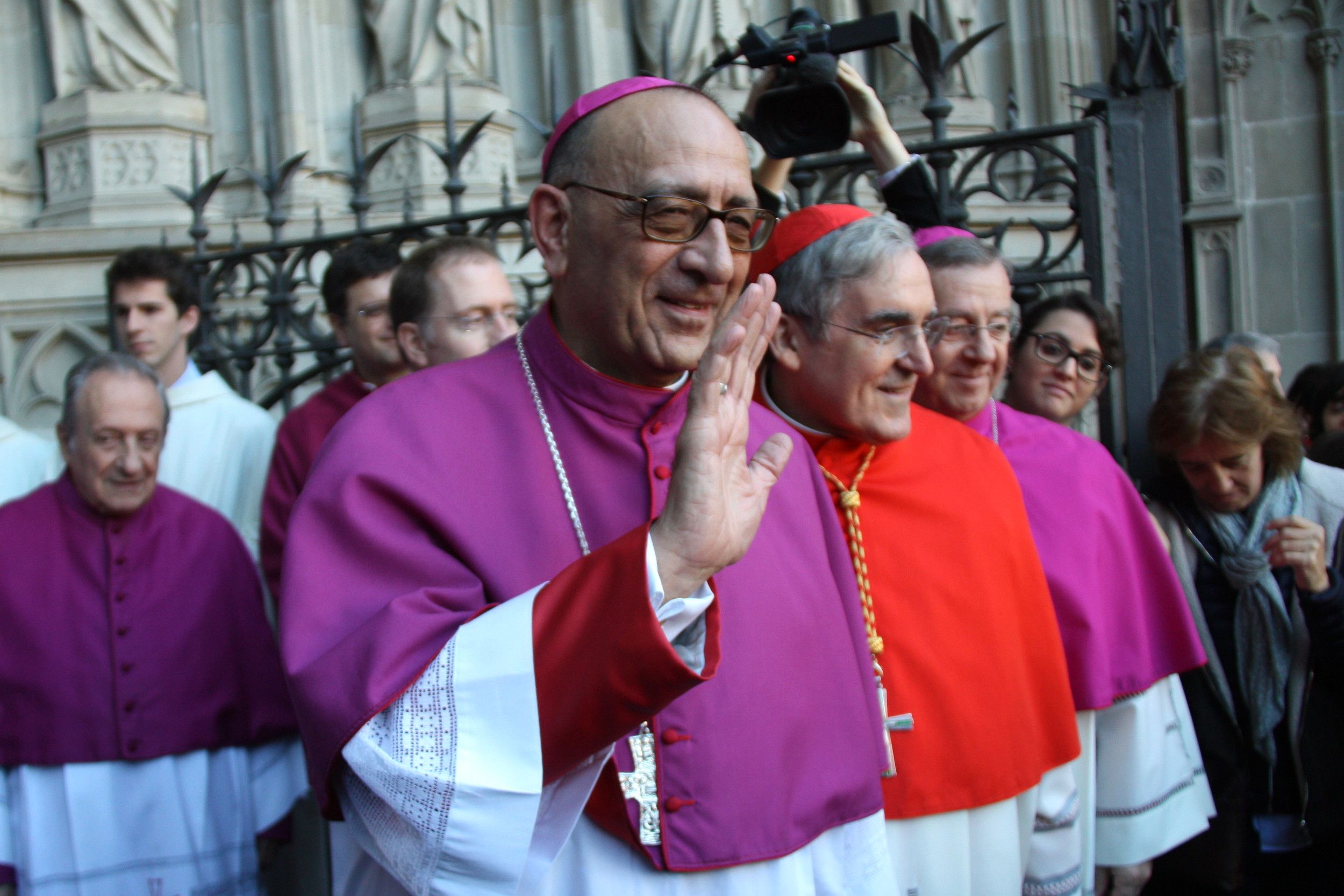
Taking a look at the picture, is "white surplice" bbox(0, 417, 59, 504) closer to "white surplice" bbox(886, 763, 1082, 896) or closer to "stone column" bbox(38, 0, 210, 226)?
"stone column" bbox(38, 0, 210, 226)

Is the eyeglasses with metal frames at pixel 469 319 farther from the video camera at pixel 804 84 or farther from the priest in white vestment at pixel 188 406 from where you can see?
the priest in white vestment at pixel 188 406

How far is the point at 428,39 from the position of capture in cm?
719

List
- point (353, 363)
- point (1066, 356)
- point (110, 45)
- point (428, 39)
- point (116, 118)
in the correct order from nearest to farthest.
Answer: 1. point (1066, 356)
2. point (353, 363)
3. point (116, 118)
4. point (110, 45)
5. point (428, 39)

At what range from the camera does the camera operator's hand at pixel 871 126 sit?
3.17 meters

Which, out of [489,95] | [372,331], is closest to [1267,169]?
[489,95]

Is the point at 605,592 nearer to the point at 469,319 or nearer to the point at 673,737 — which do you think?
the point at 673,737

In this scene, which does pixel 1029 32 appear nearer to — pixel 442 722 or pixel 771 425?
pixel 771 425

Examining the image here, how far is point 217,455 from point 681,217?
3.11 m

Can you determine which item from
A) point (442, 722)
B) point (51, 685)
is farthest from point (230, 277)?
point (442, 722)

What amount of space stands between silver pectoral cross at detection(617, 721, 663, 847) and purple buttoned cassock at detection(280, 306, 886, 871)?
0.4 inches

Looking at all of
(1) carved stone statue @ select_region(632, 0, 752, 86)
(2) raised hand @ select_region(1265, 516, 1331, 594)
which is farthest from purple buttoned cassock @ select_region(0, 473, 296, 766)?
(1) carved stone statue @ select_region(632, 0, 752, 86)

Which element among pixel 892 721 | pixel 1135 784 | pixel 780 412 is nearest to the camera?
pixel 892 721

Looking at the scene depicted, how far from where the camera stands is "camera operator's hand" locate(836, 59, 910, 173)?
10.4 ft

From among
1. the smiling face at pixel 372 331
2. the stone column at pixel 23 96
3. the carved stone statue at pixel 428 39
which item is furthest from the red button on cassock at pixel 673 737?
the stone column at pixel 23 96
